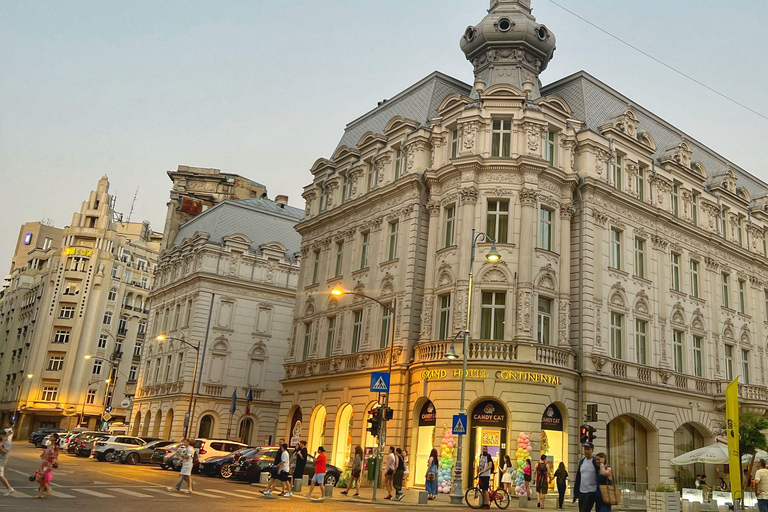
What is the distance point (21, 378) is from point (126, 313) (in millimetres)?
13961

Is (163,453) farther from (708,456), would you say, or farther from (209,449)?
(708,456)

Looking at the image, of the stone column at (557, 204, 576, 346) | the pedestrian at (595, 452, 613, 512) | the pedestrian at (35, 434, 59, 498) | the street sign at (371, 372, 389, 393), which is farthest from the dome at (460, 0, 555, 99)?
the pedestrian at (35, 434, 59, 498)

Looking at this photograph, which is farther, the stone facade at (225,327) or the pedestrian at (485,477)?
the stone facade at (225,327)

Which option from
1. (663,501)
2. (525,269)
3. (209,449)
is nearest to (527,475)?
(663,501)

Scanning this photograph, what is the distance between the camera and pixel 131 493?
21.8 metres

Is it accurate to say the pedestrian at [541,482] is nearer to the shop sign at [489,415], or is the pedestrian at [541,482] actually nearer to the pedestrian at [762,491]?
the shop sign at [489,415]

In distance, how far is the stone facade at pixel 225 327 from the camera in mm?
56719

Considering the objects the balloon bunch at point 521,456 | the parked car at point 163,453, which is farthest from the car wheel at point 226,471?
the balloon bunch at point 521,456

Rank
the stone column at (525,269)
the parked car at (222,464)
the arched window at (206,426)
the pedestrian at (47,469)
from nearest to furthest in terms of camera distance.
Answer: the pedestrian at (47,469)
the stone column at (525,269)
the parked car at (222,464)
the arched window at (206,426)

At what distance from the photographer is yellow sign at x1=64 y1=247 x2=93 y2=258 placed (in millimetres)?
87688

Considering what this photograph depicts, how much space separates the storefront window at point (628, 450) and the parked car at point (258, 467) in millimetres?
Answer: 13364

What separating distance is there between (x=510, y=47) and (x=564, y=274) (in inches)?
574

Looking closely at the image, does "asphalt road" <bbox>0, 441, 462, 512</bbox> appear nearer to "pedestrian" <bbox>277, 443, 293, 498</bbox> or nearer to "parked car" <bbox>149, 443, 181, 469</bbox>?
"pedestrian" <bbox>277, 443, 293, 498</bbox>

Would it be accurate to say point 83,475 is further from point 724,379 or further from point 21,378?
point 21,378
